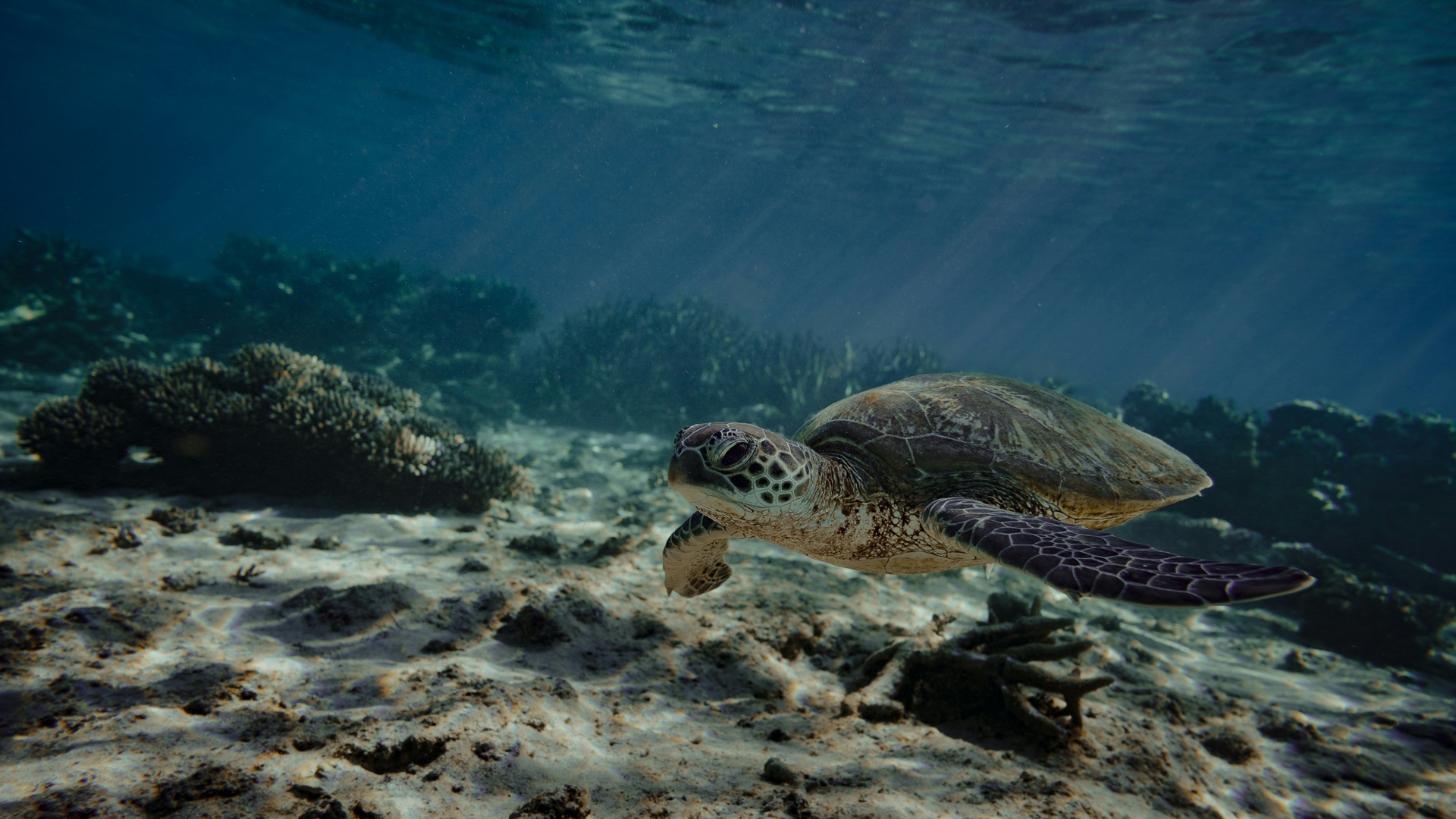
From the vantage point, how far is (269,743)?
203 cm

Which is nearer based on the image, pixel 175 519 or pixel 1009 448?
pixel 1009 448

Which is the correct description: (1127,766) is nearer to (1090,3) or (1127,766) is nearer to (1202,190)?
(1090,3)

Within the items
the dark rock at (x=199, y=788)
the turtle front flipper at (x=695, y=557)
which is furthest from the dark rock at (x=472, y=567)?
the dark rock at (x=199, y=788)

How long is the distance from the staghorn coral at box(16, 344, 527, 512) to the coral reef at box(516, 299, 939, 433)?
7058mm

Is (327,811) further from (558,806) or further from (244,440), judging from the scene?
(244,440)

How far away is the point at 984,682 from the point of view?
115 inches

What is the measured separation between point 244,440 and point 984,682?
7.05 metres

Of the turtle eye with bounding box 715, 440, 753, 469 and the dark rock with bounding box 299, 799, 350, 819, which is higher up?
the turtle eye with bounding box 715, 440, 753, 469

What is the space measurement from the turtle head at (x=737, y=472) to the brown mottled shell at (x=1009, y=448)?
866mm

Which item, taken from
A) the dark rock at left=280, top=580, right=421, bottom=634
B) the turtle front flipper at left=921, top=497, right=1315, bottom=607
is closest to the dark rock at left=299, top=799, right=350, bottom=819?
the dark rock at left=280, top=580, right=421, bottom=634

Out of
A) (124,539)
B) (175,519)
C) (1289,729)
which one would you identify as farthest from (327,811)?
(1289,729)

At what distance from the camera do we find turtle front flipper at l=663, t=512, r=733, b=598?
3365 millimetres

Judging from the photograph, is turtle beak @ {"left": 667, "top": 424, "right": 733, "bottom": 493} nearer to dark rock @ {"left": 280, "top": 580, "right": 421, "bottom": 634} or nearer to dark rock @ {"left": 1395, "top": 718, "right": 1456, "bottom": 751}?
dark rock @ {"left": 280, "top": 580, "right": 421, "bottom": 634}

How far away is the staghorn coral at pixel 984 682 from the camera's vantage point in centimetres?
272
